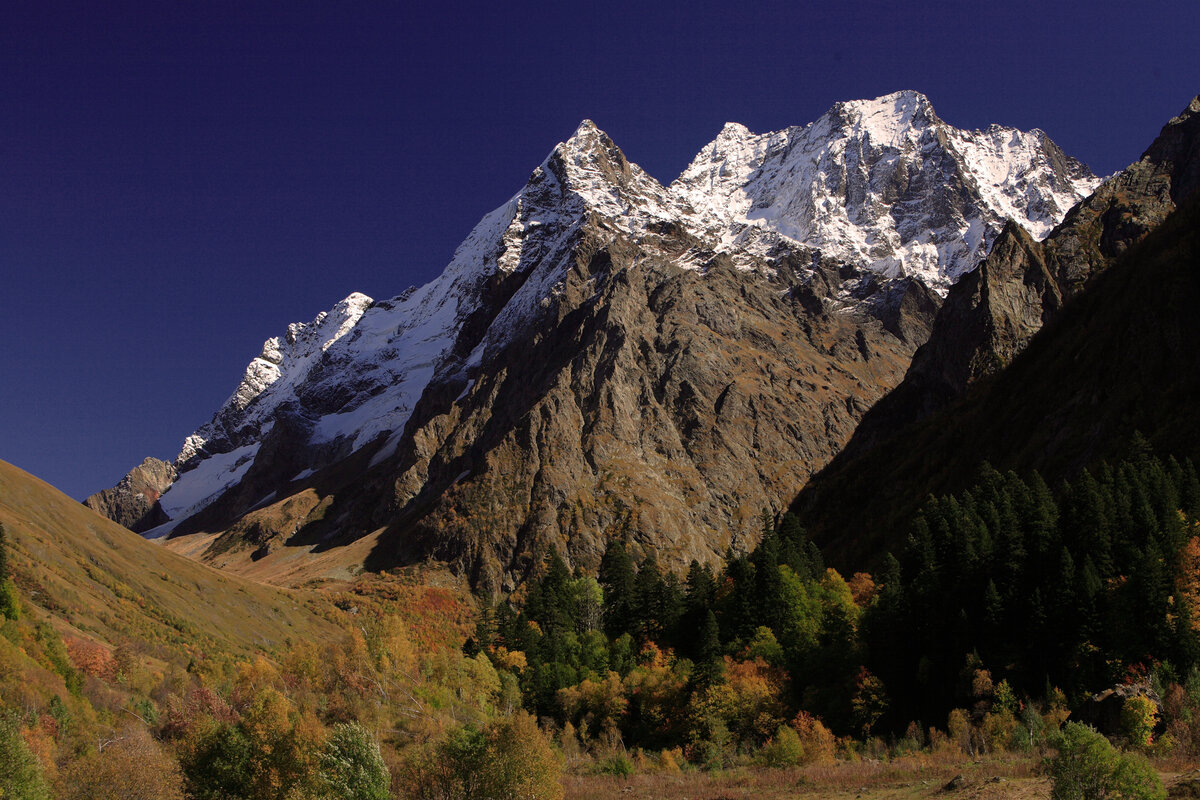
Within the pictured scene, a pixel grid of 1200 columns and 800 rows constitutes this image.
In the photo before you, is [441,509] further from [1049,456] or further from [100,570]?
[1049,456]

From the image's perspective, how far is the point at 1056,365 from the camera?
10425 centimetres

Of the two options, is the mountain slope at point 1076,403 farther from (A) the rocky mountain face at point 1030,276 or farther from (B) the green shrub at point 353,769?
(B) the green shrub at point 353,769

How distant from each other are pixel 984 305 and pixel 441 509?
108302 mm

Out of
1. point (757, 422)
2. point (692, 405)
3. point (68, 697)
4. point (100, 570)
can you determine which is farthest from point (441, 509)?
point (68, 697)

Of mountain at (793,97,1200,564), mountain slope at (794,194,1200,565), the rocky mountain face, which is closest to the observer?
mountain slope at (794,194,1200,565)

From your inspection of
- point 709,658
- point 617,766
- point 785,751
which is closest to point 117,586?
point 617,766

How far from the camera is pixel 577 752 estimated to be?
70.4 m

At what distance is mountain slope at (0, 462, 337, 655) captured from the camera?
79750 millimetres

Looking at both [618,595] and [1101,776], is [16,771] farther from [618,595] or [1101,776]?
[618,595]

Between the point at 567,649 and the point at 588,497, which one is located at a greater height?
the point at 588,497

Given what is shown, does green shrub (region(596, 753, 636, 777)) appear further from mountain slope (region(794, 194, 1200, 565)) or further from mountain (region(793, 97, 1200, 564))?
mountain slope (region(794, 194, 1200, 565))

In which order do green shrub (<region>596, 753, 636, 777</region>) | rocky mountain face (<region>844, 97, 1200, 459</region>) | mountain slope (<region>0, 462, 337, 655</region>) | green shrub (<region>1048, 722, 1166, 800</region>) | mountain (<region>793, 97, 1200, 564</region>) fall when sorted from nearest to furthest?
green shrub (<region>1048, 722, 1166, 800</region>) → green shrub (<region>596, 753, 636, 777</region>) → mountain slope (<region>0, 462, 337, 655</region>) → mountain (<region>793, 97, 1200, 564</region>) → rocky mountain face (<region>844, 97, 1200, 459</region>)

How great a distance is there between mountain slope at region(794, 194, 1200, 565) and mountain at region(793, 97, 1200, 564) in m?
0.19

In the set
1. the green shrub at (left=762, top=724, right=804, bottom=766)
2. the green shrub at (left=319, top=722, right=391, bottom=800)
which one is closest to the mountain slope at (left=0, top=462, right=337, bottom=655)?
the green shrub at (left=319, top=722, right=391, bottom=800)
